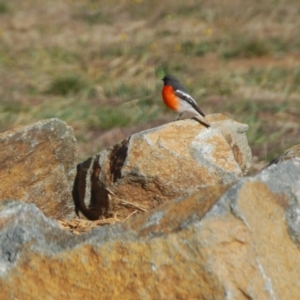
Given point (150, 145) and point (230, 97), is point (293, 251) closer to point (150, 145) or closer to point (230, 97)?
point (150, 145)

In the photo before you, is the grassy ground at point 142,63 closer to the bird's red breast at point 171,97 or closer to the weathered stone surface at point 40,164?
the bird's red breast at point 171,97

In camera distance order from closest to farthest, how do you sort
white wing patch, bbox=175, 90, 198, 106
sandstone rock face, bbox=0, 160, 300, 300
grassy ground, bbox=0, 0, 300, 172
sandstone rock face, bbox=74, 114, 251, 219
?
sandstone rock face, bbox=0, 160, 300, 300, sandstone rock face, bbox=74, 114, 251, 219, white wing patch, bbox=175, 90, 198, 106, grassy ground, bbox=0, 0, 300, 172

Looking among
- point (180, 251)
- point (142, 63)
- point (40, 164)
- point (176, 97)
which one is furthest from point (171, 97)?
point (142, 63)

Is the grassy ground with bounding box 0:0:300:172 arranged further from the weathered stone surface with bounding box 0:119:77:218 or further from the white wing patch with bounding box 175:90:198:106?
the weathered stone surface with bounding box 0:119:77:218

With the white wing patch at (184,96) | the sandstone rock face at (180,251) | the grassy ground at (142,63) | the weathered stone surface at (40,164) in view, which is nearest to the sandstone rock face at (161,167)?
the weathered stone surface at (40,164)

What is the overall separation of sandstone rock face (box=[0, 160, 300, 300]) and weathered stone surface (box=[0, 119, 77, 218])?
1181 mm

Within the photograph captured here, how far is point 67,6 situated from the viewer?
17094 mm

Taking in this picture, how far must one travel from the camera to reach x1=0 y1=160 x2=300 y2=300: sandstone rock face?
129 inches

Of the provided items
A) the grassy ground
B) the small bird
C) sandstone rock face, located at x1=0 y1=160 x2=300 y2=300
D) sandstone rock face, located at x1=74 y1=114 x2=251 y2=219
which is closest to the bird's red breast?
the small bird

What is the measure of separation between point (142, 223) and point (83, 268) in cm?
30

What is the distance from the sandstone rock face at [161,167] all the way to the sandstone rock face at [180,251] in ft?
3.69

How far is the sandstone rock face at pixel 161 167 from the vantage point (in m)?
4.66

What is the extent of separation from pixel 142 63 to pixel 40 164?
745cm

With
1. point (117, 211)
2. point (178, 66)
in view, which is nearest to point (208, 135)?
point (117, 211)
